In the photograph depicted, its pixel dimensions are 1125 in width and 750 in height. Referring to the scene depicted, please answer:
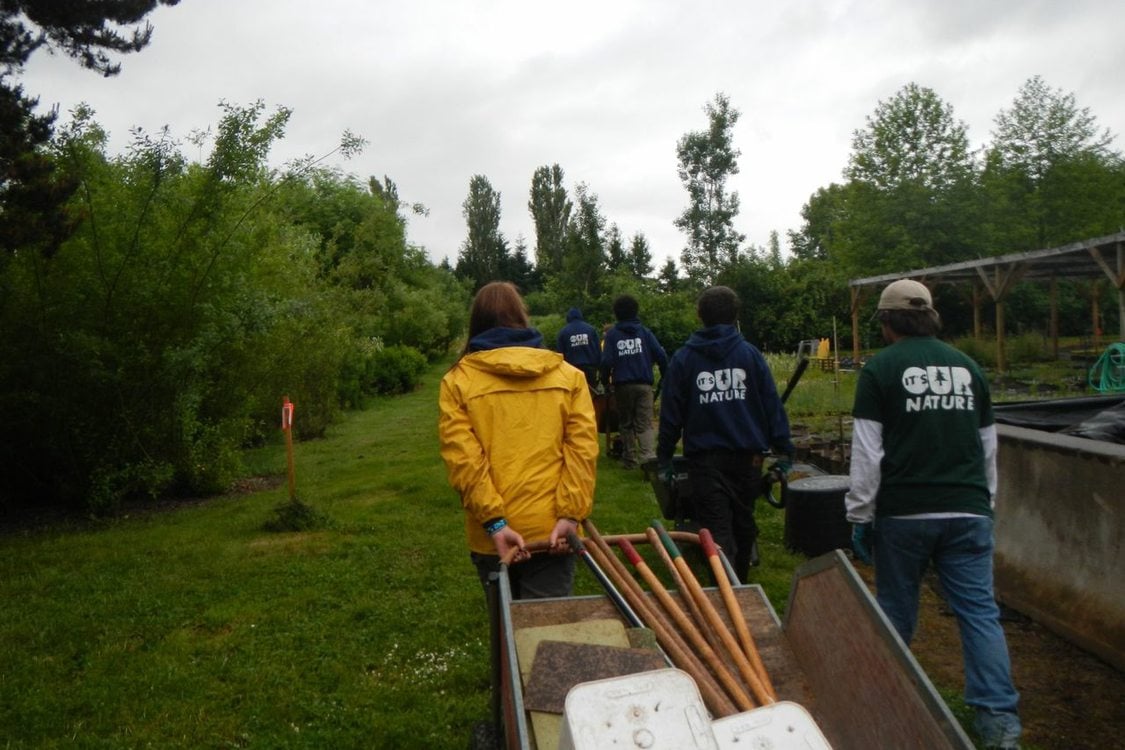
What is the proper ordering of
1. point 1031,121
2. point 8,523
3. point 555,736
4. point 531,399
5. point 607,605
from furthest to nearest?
point 1031,121
point 8,523
point 531,399
point 607,605
point 555,736

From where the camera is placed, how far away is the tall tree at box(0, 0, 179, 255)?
7523 millimetres

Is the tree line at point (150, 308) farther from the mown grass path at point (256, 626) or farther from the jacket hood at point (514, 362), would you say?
the jacket hood at point (514, 362)

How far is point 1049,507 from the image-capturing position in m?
5.27

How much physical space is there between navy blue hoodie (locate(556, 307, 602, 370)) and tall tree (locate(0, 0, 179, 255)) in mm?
5298

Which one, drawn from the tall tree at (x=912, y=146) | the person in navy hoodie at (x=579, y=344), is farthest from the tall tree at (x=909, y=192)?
the person in navy hoodie at (x=579, y=344)

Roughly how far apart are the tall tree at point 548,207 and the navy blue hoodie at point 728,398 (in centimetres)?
5611

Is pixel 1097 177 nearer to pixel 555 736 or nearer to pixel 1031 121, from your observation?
pixel 1031 121

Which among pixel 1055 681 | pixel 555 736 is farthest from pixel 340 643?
Answer: pixel 1055 681

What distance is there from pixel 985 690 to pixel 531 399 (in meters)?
2.13

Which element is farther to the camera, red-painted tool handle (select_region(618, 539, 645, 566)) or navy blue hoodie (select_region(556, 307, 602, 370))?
navy blue hoodie (select_region(556, 307, 602, 370))

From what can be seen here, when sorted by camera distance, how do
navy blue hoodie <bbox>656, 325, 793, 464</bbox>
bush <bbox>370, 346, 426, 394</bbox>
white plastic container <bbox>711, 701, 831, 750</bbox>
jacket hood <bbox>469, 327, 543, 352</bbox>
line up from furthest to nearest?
bush <bbox>370, 346, 426, 394</bbox>, navy blue hoodie <bbox>656, 325, 793, 464</bbox>, jacket hood <bbox>469, 327, 543, 352</bbox>, white plastic container <bbox>711, 701, 831, 750</bbox>

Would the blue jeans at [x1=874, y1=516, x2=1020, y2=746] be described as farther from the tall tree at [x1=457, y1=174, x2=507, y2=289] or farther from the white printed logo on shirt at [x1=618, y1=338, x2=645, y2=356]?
the tall tree at [x1=457, y1=174, x2=507, y2=289]

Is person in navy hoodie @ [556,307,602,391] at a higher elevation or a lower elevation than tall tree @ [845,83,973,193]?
lower

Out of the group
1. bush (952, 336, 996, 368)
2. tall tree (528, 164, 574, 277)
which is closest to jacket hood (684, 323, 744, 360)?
bush (952, 336, 996, 368)
